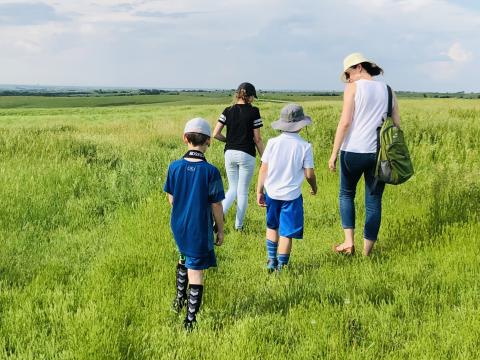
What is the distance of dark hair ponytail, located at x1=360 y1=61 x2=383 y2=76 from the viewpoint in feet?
17.4

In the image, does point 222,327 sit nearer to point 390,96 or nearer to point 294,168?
point 294,168

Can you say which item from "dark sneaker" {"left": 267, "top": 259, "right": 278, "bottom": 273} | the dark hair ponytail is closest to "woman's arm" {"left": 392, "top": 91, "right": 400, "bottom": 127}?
the dark hair ponytail

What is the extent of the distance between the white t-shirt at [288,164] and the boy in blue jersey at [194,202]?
123cm

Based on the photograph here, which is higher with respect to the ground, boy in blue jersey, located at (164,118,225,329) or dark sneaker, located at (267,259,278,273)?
boy in blue jersey, located at (164,118,225,329)

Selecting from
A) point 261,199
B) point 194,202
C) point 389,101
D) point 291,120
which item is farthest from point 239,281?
point 389,101

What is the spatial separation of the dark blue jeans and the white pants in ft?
4.73

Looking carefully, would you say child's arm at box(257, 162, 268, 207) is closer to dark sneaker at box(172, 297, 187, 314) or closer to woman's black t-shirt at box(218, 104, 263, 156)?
woman's black t-shirt at box(218, 104, 263, 156)

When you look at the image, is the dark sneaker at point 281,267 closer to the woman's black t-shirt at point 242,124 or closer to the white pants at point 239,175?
the white pants at point 239,175

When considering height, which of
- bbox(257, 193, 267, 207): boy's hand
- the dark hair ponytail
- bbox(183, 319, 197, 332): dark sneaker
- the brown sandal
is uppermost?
the dark hair ponytail

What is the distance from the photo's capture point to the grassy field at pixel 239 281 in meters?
3.46

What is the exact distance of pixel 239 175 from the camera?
22.1ft

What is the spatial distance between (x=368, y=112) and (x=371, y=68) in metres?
0.54

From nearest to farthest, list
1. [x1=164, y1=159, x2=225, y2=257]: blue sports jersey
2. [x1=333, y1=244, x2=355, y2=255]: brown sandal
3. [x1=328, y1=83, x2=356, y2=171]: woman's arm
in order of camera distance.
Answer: [x1=164, y1=159, x2=225, y2=257]: blue sports jersey
[x1=328, y1=83, x2=356, y2=171]: woman's arm
[x1=333, y1=244, x2=355, y2=255]: brown sandal

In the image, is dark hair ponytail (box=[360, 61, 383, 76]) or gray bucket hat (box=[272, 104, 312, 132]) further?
dark hair ponytail (box=[360, 61, 383, 76])
